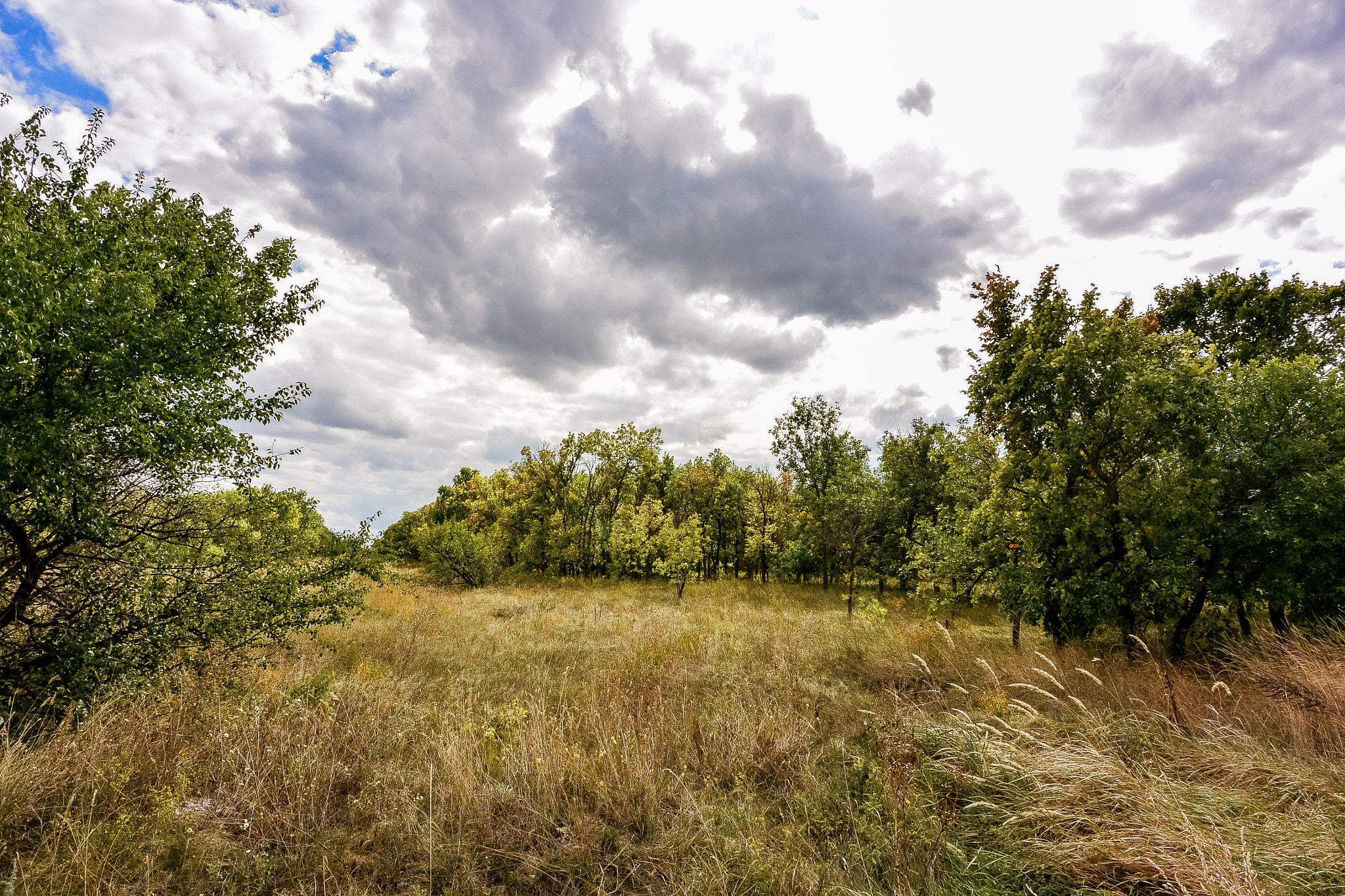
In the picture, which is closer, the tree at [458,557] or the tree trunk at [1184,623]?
the tree trunk at [1184,623]

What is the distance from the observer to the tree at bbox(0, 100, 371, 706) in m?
4.89

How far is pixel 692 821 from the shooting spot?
14.6ft

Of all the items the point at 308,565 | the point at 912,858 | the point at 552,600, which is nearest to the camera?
the point at 912,858

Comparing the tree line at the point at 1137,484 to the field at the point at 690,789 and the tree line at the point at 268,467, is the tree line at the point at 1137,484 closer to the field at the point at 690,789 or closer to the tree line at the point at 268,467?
the tree line at the point at 268,467

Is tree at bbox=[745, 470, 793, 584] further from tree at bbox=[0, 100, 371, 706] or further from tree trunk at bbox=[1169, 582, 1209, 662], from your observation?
tree at bbox=[0, 100, 371, 706]

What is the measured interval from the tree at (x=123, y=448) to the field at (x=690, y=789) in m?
0.94

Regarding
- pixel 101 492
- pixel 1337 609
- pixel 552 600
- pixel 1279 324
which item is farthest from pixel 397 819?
pixel 1279 324

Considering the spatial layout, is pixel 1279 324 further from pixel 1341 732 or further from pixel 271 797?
pixel 271 797

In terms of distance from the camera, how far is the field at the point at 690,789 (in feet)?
11.6

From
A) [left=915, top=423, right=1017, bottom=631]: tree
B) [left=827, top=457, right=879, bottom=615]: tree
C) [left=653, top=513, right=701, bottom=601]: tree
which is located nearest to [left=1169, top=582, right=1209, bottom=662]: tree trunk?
[left=915, top=423, right=1017, bottom=631]: tree

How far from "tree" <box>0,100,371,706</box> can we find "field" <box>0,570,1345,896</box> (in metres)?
0.94

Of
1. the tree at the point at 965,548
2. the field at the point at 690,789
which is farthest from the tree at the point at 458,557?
the tree at the point at 965,548

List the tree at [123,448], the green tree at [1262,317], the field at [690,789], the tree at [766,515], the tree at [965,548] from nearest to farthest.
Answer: the field at [690,789]
the tree at [123,448]
the tree at [965,548]
the green tree at [1262,317]
the tree at [766,515]

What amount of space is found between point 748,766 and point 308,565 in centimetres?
728
